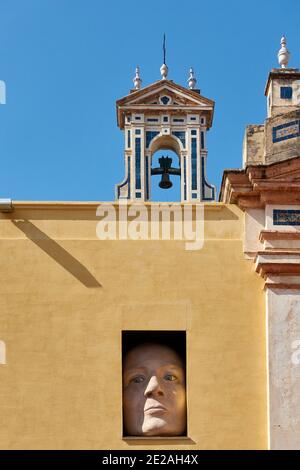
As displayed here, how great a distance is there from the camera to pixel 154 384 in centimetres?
1608

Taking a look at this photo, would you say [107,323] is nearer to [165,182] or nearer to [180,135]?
[165,182]

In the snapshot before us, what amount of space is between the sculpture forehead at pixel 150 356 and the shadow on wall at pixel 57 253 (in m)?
1.02

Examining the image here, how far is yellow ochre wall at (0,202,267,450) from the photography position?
15844 mm

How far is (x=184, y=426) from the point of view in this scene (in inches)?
631

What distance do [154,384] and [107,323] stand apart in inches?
39.8

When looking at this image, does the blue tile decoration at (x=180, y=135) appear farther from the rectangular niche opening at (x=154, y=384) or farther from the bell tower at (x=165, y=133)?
the rectangular niche opening at (x=154, y=384)

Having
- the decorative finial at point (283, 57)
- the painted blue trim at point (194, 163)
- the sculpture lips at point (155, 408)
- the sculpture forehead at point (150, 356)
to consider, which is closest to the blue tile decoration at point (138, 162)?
the painted blue trim at point (194, 163)

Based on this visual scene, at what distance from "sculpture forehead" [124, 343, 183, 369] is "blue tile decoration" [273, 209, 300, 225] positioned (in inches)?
89.1

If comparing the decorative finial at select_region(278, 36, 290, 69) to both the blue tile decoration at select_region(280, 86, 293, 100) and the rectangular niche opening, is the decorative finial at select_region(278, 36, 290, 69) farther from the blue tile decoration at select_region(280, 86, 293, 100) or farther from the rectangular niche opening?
the rectangular niche opening

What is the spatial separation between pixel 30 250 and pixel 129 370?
6.86 ft

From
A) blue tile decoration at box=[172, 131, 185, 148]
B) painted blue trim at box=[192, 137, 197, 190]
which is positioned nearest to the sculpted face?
painted blue trim at box=[192, 137, 197, 190]

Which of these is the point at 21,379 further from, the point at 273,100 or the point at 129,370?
the point at 273,100

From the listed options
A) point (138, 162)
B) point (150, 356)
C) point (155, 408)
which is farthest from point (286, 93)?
point (138, 162)
